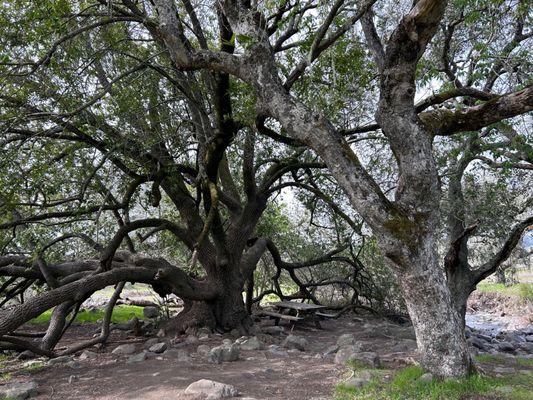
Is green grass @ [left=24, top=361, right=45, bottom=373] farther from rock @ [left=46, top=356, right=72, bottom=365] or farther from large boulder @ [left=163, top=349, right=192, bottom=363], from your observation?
large boulder @ [left=163, top=349, right=192, bottom=363]

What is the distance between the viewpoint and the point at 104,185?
31.9 ft

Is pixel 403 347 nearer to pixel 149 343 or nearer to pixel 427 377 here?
pixel 427 377

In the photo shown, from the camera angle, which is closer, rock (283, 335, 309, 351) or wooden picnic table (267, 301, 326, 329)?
rock (283, 335, 309, 351)

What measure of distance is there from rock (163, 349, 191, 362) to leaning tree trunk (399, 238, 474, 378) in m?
3.89

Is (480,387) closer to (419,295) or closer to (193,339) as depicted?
(419,295)

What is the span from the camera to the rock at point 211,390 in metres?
5.05

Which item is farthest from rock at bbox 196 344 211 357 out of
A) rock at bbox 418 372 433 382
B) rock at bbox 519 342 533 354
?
rock at bbox 519 342 533 354

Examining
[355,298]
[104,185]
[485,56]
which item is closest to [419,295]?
[485,56]

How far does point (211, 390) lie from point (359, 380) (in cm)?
176

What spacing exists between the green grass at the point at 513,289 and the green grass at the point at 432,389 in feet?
51.9

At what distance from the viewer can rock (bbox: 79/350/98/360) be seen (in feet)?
26.3

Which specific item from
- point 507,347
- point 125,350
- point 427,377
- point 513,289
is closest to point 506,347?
point 507,347

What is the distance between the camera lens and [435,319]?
16.6ft

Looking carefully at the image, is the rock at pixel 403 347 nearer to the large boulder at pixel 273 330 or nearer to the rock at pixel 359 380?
the rock at pixel 359 380
